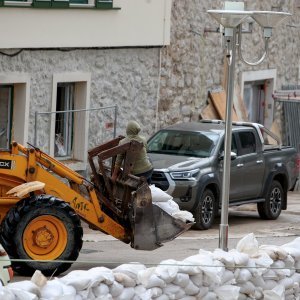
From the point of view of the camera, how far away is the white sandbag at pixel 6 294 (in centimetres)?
1163

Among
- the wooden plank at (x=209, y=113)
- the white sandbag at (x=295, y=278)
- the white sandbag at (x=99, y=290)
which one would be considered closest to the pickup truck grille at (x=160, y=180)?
the wooden plank at (x=209, y=113)

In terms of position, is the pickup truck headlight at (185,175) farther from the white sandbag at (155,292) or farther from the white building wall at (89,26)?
the white sandbag at (155,292)

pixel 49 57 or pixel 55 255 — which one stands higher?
pixel 49 57

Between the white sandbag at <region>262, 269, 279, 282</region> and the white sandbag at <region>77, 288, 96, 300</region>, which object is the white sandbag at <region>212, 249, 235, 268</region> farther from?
the white sandbag at <region>77, 288, 96, 300</region>

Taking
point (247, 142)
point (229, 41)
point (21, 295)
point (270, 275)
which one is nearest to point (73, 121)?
point (247, 142)

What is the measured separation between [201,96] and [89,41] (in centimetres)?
561

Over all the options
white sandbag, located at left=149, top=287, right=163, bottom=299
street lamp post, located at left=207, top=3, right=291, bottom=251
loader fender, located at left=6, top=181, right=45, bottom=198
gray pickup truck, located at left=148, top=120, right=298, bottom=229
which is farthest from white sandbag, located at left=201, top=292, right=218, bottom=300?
gray pickup truck, located at left=148, top=120, right=298, bottom=229

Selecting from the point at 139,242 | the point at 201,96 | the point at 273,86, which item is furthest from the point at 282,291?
the point at 273,86

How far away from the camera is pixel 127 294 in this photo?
13250 millimetres

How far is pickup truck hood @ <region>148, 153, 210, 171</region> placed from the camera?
972 inches

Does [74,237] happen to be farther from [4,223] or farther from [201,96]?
[201,96]

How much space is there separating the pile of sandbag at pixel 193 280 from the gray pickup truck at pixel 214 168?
26.5ft

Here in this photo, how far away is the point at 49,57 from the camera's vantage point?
25453mm

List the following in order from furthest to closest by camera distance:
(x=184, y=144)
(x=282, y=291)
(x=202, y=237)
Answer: (x=184, y=144)
(x=202, y=237)
(x=282, y=291)
